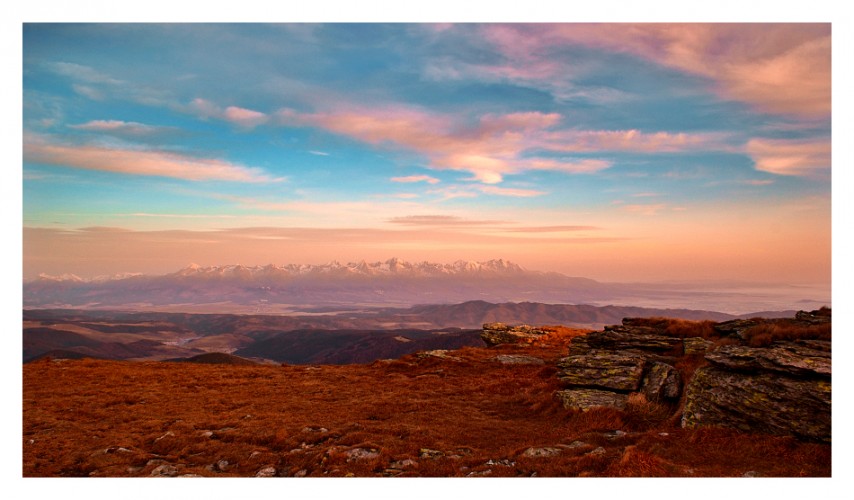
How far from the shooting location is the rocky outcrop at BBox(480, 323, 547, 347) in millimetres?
49344

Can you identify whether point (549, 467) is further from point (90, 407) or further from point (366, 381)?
point (90, 407)

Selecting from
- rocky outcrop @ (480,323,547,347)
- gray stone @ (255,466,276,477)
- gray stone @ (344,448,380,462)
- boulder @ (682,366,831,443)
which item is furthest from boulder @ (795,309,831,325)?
rocky outcrop @ (480,323,547,347)

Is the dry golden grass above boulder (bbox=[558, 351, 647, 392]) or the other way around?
above

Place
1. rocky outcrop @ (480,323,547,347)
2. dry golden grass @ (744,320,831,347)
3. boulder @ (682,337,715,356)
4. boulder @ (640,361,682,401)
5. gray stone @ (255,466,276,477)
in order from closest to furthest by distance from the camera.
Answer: gray stone @ (255,466,276,477)
dry golden grass @ (744,320,831,347)
boulder @ (640,361,682,401)
boulder @ (682,337,715,356)
rocky outcrop @ (480,323,547,347)

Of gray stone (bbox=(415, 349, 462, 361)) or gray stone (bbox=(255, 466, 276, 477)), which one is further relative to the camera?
gray stone (bbox=(415, 349, 462, 361))

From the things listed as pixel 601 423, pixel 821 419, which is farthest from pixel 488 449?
pixel 821 419

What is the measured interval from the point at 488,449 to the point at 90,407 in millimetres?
24712

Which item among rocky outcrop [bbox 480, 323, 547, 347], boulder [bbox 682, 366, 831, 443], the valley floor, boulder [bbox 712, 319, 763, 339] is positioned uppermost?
boulder [bbox 712, 319, 763, 339]

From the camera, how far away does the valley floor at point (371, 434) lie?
1265cm

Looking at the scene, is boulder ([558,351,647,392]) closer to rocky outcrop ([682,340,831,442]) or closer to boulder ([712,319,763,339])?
rocky outcrop ([682,340,831,442])

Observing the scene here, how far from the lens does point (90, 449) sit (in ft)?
54.9

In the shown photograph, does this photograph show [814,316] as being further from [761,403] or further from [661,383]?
[761,403]

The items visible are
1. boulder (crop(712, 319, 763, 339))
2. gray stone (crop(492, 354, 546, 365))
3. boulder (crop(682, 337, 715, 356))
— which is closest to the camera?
boulder (crop(682, 337, 715, 356))

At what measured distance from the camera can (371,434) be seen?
17.0 meters
